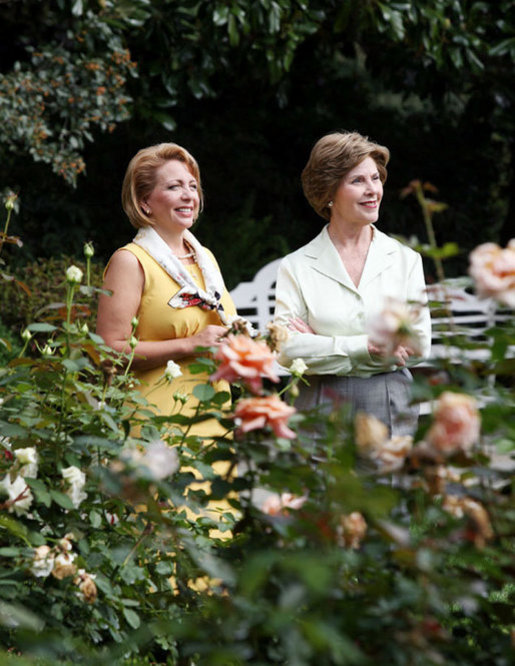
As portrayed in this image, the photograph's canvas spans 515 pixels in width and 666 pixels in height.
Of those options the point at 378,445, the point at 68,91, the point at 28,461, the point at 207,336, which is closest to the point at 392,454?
the point at 378,445

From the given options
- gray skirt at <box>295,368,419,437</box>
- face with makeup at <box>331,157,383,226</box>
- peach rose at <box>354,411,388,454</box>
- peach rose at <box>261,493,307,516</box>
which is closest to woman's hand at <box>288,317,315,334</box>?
gray skirt at <box>295,368,419,437</box>

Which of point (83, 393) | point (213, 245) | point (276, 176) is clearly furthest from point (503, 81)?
point (83, 393)

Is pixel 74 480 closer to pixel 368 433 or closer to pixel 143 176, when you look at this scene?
pixel 368 433

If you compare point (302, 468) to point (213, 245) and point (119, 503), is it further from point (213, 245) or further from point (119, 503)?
point (213, 245)

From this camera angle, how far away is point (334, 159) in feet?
11.9

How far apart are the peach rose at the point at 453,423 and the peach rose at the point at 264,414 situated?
0.36 metres

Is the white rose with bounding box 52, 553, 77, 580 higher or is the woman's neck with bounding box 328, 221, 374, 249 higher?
the woman's neck with bounding box 328, 221, 374, 249

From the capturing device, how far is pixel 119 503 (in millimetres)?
2365

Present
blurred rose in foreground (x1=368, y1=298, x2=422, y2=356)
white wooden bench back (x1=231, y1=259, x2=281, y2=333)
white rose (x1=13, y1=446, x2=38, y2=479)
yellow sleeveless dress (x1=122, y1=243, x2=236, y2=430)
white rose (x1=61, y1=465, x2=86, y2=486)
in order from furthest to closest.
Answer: white wooden bench back (x1=231, y1=259, x2=281, y2=333), yellow sleeveless dress (x1=122, y1=243, x2=236, y2=430), white rose (x1=61, y1=465, x2=86, y2=486), white rose (x1=13, y1=446, x2=38, y2=479), blurred rose in foreground (x1=368, y1=298, x2=422, y2=356)

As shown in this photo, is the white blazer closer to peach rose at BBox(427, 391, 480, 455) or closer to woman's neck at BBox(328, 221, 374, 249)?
woman's neck at BBox(328, 221, 374, 249)

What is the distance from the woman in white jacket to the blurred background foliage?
3008 millimetres

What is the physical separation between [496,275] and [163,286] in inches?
81.0

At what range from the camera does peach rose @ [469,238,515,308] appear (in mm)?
1442

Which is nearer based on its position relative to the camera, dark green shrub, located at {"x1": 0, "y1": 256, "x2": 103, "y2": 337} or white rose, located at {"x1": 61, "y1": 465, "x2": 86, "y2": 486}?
white rose, located at {"x1": 61, "y1": 465, "x2": 86, "y2": 486}
